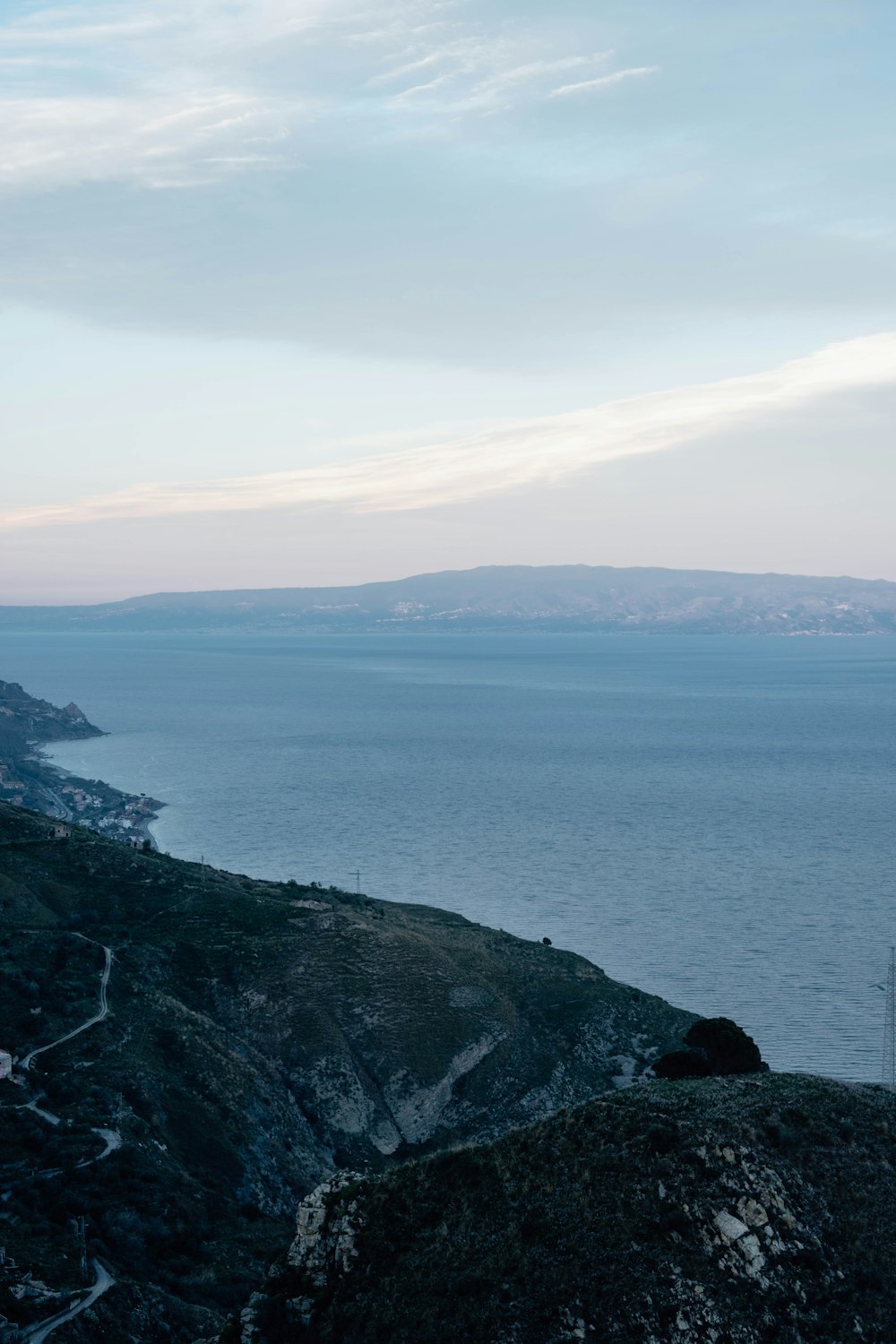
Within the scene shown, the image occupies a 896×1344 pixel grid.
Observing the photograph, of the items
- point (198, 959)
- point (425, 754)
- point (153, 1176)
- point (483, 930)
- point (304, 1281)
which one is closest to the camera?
point (304, 1281)

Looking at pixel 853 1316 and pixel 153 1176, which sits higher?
pixel 853 1316

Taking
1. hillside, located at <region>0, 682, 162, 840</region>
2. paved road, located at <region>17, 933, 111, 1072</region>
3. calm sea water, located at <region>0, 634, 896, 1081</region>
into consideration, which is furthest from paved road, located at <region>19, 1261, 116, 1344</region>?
hillside, located at <region>0, 682, 162, 840</region>

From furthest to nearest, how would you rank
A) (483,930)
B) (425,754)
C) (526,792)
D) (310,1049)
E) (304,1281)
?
(425,754), (526,792), (483,930), (310,1049), (304,1281)

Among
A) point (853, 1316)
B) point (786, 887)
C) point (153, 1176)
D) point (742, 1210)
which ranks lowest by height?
point (786, 887)

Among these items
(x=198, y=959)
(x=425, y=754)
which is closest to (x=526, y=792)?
(x=425, y=754)

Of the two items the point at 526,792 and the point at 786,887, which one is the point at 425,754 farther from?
the point at 786,887

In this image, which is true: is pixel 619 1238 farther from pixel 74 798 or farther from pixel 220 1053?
pixel 74 798
